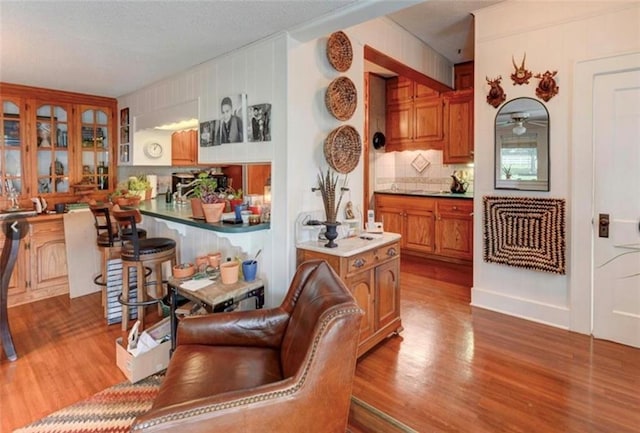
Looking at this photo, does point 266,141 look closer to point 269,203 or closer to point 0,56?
point 269,203

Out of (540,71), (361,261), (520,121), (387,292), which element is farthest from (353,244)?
(540,71)

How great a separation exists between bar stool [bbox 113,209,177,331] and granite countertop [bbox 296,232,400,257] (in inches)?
50.2

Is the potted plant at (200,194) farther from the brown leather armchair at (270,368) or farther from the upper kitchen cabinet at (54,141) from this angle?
the upper kitchen cabinet at (54,141)

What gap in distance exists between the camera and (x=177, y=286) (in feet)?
8.18

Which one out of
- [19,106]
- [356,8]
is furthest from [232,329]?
[19,106]

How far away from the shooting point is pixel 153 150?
4.49 metres

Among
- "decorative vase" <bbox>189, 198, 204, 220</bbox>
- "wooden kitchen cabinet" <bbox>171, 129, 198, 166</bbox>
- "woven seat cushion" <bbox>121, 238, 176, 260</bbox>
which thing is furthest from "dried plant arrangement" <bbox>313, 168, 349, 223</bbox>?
"wooden kitchen cabinet" <bbox>171, 129, 198, 166</bbox>

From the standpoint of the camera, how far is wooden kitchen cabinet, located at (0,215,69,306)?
3672 millimetres

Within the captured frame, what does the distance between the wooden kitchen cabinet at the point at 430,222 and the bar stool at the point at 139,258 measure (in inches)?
135

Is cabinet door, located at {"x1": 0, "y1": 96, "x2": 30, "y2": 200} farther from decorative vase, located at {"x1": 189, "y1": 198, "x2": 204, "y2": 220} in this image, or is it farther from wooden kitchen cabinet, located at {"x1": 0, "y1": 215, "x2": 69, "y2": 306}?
decorative vase, located at {"x1": 189, "y1": 198, "x2": 204, "y2": 220}

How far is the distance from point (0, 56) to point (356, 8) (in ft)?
9.52

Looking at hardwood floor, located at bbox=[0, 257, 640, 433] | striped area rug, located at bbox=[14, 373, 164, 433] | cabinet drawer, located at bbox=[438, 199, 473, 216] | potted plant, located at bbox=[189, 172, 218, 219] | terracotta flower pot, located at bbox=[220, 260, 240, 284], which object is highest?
potted plant, located at bbox=[189, 172, 218, 219]

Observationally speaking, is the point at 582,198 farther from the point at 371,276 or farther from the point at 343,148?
the point at 343,148

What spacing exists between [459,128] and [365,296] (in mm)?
3517
